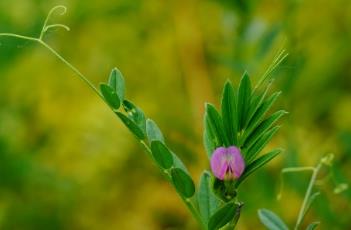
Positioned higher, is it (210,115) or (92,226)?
(92,226)

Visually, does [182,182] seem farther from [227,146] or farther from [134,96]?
[134,96]

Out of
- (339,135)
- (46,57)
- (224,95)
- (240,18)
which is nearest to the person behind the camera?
(224,95)

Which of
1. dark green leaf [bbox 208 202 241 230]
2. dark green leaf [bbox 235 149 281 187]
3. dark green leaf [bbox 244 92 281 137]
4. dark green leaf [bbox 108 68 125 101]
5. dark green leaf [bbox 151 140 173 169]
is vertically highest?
dark green leaf [bbox 108 68 125 101]

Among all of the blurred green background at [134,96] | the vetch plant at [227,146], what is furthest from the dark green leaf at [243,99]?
the blurred green background at [134,96]

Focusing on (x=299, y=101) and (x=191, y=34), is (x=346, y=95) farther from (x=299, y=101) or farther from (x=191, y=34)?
(x=191, y=34)

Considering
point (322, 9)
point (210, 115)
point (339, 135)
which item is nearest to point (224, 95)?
point (210, 115)

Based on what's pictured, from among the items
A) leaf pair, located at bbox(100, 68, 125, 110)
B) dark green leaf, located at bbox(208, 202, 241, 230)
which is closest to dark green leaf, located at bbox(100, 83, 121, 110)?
leaf pair, located at bbox(100, 68, 125, 110)

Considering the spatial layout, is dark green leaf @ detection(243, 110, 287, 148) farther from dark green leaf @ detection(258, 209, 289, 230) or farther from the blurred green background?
the blurred green background
